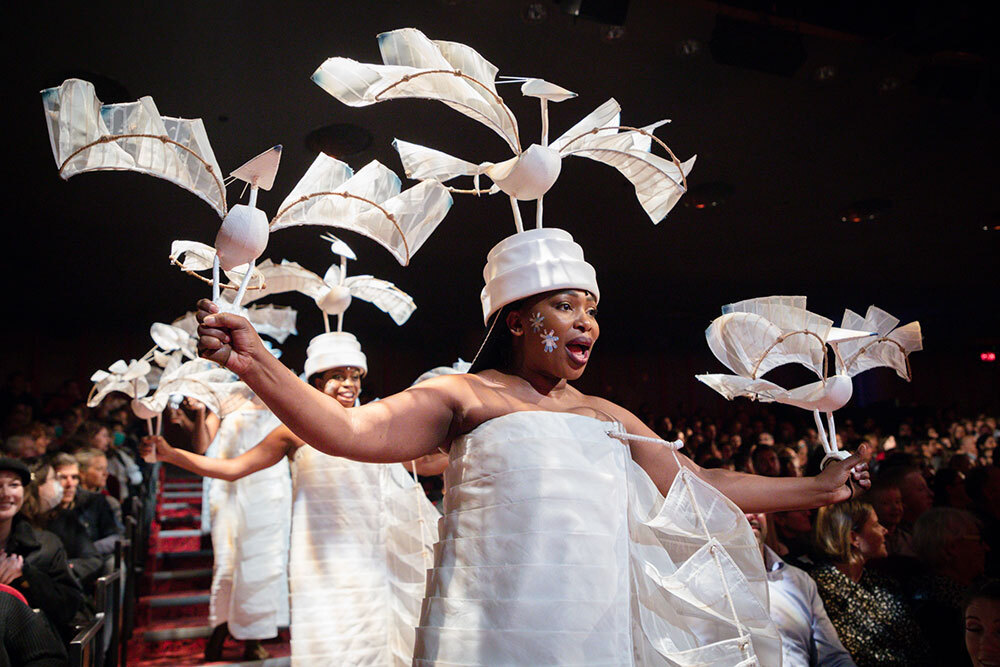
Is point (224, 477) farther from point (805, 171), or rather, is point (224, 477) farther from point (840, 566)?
point (805, 171)

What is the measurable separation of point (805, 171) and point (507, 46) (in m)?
3.68

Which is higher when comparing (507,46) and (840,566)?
(507,46)

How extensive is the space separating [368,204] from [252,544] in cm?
304

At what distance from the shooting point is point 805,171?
7383 mm

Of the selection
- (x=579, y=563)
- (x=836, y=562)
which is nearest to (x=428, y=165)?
(x=579, y=563)

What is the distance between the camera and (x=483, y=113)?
181 cm

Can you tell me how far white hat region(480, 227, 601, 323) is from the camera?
6.16 ft

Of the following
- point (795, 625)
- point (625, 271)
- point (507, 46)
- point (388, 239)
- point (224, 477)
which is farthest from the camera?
point (625, 271)

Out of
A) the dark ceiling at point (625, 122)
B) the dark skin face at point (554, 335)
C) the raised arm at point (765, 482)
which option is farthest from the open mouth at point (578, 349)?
the dark ceiling at point (625, 122)

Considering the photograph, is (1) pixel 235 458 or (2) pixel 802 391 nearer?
(2) pixel 802 391

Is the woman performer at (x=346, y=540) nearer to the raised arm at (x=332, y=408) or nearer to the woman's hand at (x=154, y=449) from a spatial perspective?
the woman's hand at (x=154, y=449)

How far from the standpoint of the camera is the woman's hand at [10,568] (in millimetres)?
2961

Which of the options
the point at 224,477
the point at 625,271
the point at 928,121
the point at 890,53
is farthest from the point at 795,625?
the point at 625,271

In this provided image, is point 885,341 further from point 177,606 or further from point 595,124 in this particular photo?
point 177,606
